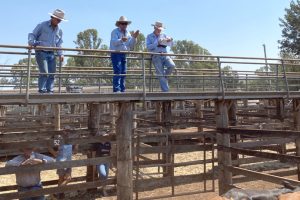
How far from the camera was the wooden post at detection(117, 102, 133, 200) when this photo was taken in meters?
8.78

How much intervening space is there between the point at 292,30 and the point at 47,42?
1401 inches

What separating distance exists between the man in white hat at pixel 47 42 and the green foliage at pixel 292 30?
34.5m

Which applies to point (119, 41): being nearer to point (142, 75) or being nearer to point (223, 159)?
point (142, 75)

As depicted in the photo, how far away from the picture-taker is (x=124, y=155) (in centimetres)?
880

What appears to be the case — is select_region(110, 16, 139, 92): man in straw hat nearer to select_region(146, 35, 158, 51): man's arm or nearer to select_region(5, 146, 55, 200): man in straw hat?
select_region(146, 35, 158, 51): man's arm

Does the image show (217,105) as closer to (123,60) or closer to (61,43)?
(123,60)

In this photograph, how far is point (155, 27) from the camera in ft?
32.2

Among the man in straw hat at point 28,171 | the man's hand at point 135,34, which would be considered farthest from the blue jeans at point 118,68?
the man in straw hat at point 28,171

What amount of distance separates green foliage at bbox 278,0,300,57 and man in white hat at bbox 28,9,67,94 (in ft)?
113

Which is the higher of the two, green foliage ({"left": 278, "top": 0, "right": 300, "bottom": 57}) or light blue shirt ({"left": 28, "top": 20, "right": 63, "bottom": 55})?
green foliage ({"left": 278, "top": 0, "right": 300, "bottom": 57})

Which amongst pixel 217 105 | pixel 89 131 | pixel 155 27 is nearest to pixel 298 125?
pixel 217 105

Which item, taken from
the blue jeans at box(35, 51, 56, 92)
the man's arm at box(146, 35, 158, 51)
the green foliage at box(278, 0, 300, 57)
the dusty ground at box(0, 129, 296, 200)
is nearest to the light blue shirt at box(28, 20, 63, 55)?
the blue jeans at box(35, 51, 56, 92)

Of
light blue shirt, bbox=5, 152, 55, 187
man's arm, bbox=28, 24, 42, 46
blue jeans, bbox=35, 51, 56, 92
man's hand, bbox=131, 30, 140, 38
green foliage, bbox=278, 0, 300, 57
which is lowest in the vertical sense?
light blue shirt, bbox=5, 152, 55, 187

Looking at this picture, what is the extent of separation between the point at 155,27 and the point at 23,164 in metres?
4.74
